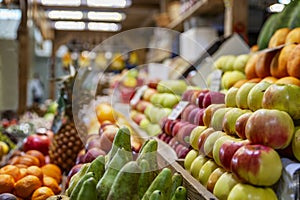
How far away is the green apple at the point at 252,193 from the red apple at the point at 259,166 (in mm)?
15

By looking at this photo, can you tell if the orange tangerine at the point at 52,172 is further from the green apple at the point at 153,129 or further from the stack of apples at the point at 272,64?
the stack of apples at the point at 272,64

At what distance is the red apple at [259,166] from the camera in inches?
41.0

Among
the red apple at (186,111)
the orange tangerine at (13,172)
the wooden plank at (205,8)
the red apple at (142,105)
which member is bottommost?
the orange tangerine at (13,172)

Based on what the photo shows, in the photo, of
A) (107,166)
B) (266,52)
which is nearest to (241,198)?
(107,166)

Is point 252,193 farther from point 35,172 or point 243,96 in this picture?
point 35,172

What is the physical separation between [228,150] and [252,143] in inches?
3.2

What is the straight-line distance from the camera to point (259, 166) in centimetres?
104

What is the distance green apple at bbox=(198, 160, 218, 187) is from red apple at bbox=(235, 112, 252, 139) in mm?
171

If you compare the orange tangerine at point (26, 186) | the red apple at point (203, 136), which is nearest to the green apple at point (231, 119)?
the red apple at point (203, 136)

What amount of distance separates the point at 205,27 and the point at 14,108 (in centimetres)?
267

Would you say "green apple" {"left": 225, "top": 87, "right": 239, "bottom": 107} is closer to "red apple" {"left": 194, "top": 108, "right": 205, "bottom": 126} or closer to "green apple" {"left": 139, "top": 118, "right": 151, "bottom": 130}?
"red apple" {"left": 194, "top": 108, "right": 205, "bottom": 126}

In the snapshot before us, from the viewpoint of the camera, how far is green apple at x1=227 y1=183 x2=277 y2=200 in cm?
105

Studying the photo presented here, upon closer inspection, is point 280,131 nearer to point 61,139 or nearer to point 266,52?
point 266,52

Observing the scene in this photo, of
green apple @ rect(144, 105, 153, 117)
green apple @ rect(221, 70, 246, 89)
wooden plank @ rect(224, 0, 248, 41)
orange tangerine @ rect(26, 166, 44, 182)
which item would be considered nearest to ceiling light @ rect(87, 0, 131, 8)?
wooden plank @ rect(224, 0, 248, 41)
